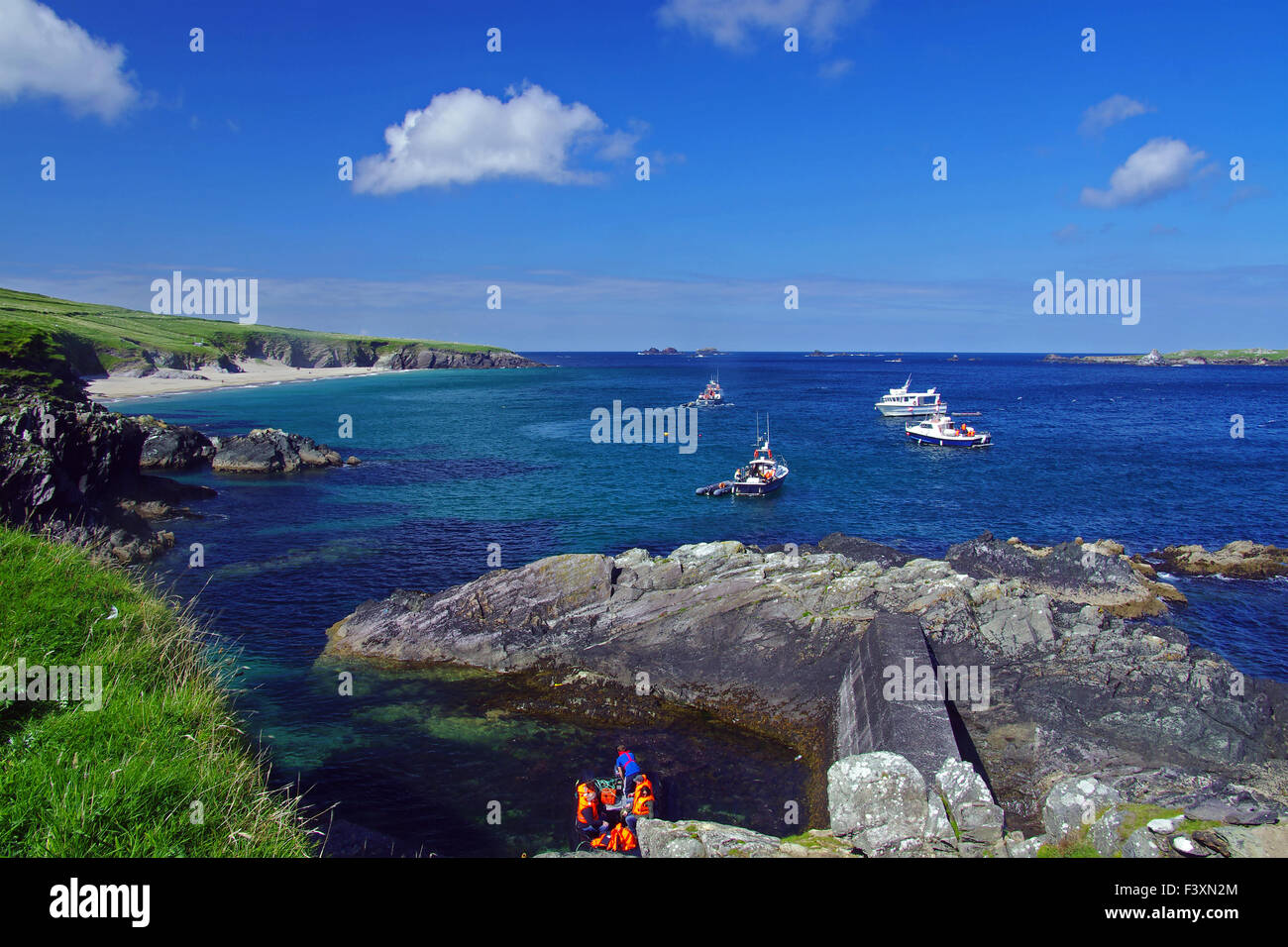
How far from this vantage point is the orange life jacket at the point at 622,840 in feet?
51.3

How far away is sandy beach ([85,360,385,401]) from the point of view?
108938 mm

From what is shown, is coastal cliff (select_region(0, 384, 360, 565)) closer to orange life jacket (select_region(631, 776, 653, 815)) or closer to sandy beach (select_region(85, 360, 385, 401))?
orange life jacket (select_region(631, 776, 653, 815))

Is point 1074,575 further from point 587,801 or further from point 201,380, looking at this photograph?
point 201,380

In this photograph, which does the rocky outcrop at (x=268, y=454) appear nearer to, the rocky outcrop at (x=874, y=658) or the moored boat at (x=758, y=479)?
the moored boat at (x=758, y=479)

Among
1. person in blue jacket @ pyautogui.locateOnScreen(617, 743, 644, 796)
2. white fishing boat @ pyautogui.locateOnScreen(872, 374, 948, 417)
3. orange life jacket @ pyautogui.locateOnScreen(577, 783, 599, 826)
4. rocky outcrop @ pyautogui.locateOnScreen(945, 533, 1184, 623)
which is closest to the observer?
orange life jacket @ pyautogui.locateOnScreen(577, 783, 599, 826)

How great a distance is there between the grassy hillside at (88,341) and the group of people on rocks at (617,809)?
44499 millimetres

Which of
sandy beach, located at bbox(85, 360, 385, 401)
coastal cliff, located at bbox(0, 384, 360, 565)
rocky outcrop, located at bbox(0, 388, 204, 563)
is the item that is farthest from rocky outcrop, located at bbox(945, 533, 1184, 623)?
sandy beach, located at bbox(85, 360, 385, 401)

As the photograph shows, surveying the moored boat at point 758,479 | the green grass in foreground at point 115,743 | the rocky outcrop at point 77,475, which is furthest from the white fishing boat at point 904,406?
the green grass in foreground at point 115,743

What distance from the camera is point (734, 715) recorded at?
72.8 feet

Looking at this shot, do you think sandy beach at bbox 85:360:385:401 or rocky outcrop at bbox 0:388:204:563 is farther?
sandy beach at bbox 85:360:385:401

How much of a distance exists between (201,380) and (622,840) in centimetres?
15396

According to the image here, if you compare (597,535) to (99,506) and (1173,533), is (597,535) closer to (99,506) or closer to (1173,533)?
(99,506)
